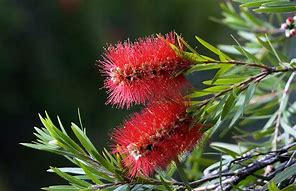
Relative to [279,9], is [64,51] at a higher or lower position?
higher

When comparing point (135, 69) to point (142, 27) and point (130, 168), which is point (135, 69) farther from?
point (142, 27)

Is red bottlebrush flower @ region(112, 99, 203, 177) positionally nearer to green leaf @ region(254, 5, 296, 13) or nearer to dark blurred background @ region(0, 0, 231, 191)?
green leaf @ region(254, 5, 296, 13)

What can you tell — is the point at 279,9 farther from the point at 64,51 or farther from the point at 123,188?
the point at 64,51

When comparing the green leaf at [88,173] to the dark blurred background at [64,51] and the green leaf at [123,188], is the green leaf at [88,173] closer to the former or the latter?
the green leaf at [123,188]

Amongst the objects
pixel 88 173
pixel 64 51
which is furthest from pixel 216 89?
pixel 64 51

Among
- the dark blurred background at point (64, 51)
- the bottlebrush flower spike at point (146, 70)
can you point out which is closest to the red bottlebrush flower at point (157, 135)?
the bottlebrush flower spike at point (146, 70)
